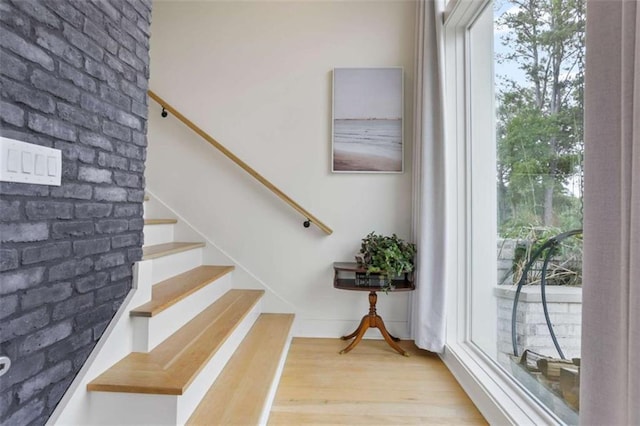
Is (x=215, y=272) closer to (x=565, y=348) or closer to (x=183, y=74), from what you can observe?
(x=183, y=74)

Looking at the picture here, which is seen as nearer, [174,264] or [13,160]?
[13,160]

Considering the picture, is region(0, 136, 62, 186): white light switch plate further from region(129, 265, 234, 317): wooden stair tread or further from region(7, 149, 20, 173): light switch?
region(129, 265, 234, 317): wooden stair tread

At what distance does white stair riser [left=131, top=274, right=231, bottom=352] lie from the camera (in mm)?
1445

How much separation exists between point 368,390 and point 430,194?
1.24 m

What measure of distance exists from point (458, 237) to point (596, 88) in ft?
4.96

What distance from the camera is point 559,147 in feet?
4.18

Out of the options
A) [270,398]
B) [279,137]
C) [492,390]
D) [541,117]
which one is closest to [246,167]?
[279,137]

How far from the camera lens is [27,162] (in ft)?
3.27

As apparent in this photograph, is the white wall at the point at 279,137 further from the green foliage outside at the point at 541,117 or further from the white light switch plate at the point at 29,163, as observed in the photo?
the white light switch plate at the point at 29,163

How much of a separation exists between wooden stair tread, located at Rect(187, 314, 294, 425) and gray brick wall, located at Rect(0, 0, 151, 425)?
1.72 ft

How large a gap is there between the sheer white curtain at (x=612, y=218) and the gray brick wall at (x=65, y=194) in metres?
1.53

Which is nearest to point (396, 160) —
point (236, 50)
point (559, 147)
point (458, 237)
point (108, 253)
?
point (458, 237)

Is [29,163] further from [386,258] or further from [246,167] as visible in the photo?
[386,258]

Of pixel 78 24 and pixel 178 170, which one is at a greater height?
pixel 78 24
